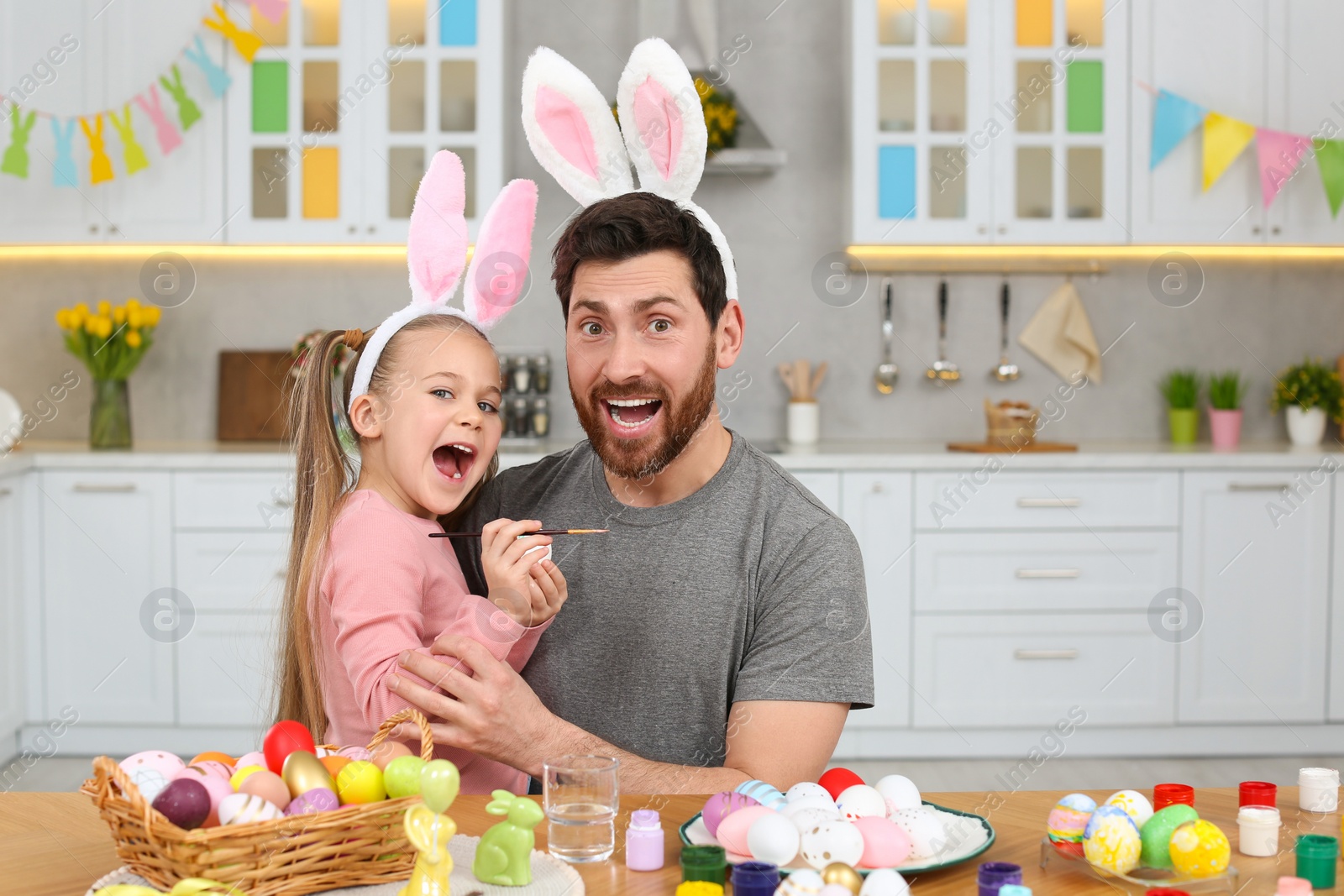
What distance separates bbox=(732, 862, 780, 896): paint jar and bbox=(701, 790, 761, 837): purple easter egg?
11 centimetres

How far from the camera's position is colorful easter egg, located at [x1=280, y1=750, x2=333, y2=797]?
92 cm

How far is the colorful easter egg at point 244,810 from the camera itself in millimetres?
873

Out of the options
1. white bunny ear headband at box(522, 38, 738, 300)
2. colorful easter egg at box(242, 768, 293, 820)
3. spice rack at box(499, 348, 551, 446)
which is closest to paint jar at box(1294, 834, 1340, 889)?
colorful easter egg at box(242, 768, 293, 820)

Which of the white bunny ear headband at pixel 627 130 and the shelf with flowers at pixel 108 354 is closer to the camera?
the white bunny ear headband at pixel 627 130

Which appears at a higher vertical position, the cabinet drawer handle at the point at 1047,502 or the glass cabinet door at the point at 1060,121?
the glass cabinet door at the point at 1060,121

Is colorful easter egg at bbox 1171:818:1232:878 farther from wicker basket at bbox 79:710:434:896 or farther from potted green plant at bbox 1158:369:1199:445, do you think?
potted green plant at bbox 1158:369:1199:445

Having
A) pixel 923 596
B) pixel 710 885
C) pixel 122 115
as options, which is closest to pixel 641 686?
pixel 710 885

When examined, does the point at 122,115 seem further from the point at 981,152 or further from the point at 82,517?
the point at 981,152

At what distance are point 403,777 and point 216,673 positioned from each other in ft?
8.80

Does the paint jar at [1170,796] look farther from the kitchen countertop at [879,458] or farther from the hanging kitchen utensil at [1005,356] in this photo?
the hanging kitchen utensil at [1005,356]

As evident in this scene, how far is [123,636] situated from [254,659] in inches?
15.2

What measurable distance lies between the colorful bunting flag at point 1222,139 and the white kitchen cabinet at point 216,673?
3197 mm

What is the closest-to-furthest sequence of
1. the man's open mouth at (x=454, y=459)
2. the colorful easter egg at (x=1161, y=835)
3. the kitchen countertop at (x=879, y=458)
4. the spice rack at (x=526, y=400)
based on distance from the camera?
the colorful easter egg at (x=1161, y=835) → the man's open mouth at (x=454, y=459) → the kitchen countertop at (x=879, y=458) → the spice rack at (x=526, y=400)

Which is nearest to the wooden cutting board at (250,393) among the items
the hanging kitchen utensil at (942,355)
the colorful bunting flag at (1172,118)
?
the hanging kitchen utensil at (942,355)
